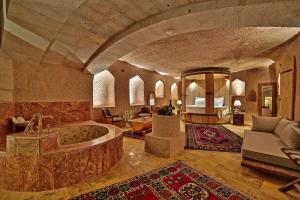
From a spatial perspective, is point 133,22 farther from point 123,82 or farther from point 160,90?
point 160,90

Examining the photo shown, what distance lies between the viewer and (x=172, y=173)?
7.95ft

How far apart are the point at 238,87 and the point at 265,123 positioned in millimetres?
6035

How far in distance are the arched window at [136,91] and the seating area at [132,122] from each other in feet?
8.82

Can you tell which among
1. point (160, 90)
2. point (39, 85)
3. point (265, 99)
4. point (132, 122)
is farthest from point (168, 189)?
point (265, 99)

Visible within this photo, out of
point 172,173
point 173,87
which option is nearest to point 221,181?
point 172,173

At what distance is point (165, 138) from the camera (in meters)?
3.21

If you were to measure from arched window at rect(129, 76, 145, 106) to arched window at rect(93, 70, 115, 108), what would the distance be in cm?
141

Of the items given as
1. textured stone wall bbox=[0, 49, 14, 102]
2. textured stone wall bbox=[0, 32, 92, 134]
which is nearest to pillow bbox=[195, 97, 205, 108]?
textured stone wall bbox=[0, 32, 92, 134]

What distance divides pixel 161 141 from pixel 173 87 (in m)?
9.08

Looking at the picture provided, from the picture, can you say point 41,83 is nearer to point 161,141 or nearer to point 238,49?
point 161,141

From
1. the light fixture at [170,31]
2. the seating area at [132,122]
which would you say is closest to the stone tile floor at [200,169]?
the seating area at [132,122]

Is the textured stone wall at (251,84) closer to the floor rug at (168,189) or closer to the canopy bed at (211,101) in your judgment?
the canopy bed at (211,101)

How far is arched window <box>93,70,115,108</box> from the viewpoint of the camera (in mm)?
6566

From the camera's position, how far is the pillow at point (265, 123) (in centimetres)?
341
